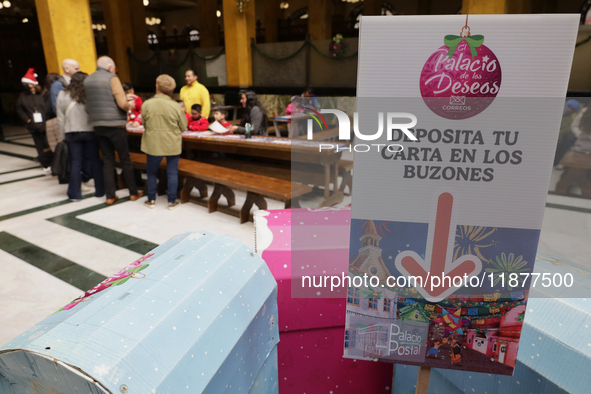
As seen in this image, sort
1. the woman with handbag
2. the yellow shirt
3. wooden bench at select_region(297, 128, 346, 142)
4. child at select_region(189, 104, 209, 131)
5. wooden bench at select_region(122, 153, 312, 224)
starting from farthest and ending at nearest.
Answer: the yellow shirt < child at select_region(189, 104, 209, 131) < wooden bench at select_region(297, 128, 346, 142) < the woman with handbag < wooden bench at select_region(122, 153, 312, 224)

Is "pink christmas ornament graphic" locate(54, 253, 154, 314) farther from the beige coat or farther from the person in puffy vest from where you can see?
the person in puffy vest

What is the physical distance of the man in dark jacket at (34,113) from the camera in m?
5.69

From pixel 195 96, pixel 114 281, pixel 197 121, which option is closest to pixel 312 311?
pixel 114 281

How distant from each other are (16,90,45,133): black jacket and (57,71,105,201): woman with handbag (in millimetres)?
1664

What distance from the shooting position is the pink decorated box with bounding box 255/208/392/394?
129cm

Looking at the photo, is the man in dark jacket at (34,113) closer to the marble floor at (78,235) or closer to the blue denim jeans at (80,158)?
the marble floor at (78,235)

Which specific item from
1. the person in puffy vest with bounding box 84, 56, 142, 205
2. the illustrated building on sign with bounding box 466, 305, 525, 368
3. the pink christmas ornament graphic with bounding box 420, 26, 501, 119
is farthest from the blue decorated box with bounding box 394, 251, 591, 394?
the person in puffy vest with bounding box 84, 56, 142, 205

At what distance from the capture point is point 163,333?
29.7 inches

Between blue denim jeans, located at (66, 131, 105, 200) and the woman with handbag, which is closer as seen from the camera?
the woman with handbag

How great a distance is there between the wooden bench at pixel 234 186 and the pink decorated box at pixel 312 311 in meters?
2.05

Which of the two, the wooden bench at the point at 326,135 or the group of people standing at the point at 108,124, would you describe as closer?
the group of people standing at the point at 108,124

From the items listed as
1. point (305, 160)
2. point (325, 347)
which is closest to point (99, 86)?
point (305, 160)

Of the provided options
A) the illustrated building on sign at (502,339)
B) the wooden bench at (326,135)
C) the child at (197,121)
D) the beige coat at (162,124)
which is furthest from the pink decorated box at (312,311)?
the child at (197,121)

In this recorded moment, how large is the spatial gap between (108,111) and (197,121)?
61.4 inches
